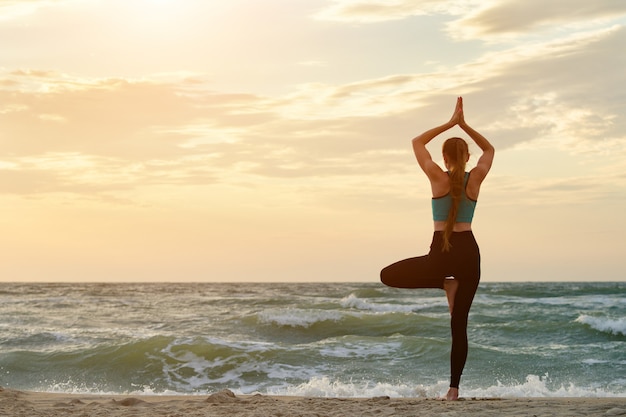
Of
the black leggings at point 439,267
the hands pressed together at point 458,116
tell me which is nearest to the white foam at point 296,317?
the black leggings at point 439,267

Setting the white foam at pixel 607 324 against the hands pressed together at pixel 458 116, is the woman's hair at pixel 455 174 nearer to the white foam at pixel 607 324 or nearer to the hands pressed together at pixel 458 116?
the hands pressed together at pixel 458 116

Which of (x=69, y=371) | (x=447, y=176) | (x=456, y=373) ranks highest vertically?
(x=447, y=176)

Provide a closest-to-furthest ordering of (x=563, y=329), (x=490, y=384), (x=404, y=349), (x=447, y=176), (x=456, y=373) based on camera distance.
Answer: (x=447, y=176) < (x=456, y=373) < (x=490, y=384) < (x=404, y=349) < (x=563, y=329)

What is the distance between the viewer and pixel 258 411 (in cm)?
700

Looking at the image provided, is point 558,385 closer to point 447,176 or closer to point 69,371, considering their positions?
point 447,176

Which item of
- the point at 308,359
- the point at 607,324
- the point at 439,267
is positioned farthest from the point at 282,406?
the point at 607,324

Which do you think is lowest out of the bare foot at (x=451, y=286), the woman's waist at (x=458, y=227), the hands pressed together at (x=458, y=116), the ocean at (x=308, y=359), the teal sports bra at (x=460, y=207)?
the ocean at (x=308, y=359)

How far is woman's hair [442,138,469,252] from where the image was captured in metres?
6.01

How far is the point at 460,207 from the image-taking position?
6.05 meters

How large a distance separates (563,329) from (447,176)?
A: 49.8 feet

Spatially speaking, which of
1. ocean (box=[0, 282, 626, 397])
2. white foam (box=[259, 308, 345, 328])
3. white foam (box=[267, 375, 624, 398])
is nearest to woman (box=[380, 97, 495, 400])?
white foam (box=[267, 375, 624, 398])

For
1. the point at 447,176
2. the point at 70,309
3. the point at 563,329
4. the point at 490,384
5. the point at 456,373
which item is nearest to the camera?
the point at 447,176

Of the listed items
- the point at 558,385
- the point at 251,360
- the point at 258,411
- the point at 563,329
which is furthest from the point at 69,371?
the point at 563,329

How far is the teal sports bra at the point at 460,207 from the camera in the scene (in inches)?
238
